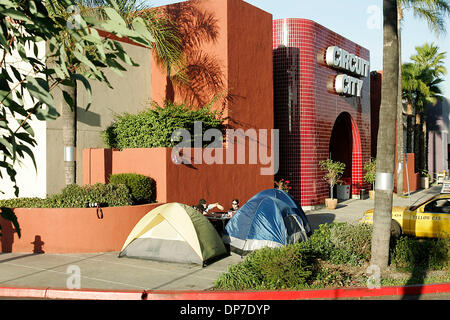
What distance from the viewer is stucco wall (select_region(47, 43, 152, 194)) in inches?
571

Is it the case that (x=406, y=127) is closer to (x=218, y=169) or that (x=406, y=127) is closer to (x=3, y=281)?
(x=218, y=169)

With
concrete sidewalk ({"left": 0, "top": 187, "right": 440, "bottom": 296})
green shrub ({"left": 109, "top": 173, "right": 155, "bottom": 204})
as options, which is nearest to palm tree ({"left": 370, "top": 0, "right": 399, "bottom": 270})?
concrete sidewalk ({"left": 0, "top": 187, "right": 440, "bottom": 296})

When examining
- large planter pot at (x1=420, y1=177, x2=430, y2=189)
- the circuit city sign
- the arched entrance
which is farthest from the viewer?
large planter pot at (x1=420, y1=177, x2=430, y2=189)

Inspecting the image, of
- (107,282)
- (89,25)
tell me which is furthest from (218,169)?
(89,25)

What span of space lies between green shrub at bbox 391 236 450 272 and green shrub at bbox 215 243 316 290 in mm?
2490

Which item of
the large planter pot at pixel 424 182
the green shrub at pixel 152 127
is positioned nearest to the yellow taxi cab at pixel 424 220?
the green shrub at pixel 152 127

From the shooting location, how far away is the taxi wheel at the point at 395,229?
12.7m

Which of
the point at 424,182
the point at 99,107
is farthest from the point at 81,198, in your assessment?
the point at 424,182

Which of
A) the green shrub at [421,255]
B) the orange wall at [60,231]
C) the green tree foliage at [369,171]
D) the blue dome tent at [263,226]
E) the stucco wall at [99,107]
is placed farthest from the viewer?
the green tree foliage at [369,171]

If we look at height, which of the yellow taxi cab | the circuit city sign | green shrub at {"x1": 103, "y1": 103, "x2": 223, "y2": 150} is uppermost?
the circuit city sign

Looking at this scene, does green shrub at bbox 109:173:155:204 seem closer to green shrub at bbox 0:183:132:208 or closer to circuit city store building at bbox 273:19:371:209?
green shrub at bbox 0:183:132:208

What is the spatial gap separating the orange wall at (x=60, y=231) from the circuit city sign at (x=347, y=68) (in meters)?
14.9

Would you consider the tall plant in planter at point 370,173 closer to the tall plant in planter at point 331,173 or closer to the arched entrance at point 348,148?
the arched entrance at point 348,148
